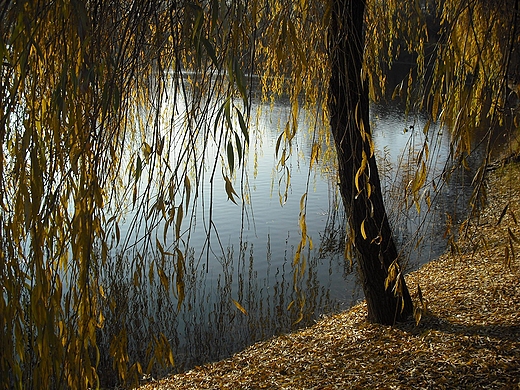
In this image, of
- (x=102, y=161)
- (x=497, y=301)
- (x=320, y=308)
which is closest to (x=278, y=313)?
(x=320, y=308)

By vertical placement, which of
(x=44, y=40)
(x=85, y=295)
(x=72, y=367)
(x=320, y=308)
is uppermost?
(x=44, y=40)

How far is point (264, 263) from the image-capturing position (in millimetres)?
5242

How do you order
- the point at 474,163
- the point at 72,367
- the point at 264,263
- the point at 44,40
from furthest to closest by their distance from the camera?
the point at 474,163 < the point at 264,263 < the point at 44,40 < the point at 72,367

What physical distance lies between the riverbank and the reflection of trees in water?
0.35 m

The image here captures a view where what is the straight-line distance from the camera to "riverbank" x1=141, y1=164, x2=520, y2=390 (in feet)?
7.81

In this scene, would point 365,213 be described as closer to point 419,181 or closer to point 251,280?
point 419,181

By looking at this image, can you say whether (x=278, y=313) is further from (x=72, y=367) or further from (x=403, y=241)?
(x=72, y=367)

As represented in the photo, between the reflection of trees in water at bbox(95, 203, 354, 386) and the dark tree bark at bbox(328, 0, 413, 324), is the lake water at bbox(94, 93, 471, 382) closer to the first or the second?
the reflection of trees in water at bbox(95, 203, 354, 386)

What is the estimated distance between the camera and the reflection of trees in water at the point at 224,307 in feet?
12.7

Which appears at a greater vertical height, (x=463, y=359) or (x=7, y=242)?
(x=7, y=242)

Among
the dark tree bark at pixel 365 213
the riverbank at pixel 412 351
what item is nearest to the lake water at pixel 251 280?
the dark tree bark at pixel 365 213

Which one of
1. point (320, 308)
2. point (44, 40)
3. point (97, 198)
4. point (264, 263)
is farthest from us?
point (264, 263)

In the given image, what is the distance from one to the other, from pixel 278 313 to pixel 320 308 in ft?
1.30

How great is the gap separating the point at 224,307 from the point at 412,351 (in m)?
2.00
